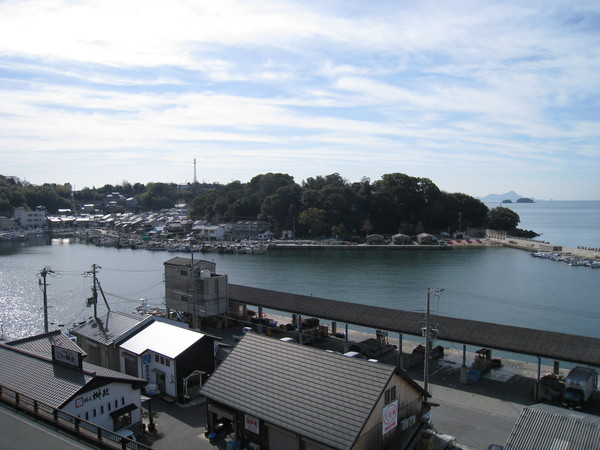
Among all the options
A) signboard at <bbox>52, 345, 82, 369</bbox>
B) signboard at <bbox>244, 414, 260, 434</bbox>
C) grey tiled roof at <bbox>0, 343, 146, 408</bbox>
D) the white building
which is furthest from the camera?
the white building

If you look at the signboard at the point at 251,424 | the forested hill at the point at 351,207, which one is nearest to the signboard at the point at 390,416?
the signboard at the point at 251,424

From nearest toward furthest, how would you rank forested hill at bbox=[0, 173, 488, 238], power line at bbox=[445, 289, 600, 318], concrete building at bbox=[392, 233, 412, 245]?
1. power line at bbox=[445, 289, 600, 318]
2. concrete building at bbox=[392, 233, 412, 245]
3. forested hill at bbox=[0, 173, 488, 238]

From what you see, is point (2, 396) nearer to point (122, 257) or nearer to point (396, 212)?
point (122, 257)

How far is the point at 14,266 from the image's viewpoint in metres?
33.4

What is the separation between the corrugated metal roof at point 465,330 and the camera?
8992mm

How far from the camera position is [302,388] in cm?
660

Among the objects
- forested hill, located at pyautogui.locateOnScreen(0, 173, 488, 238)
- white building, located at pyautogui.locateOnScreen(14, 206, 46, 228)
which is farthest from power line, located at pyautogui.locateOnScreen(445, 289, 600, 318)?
white building, located at pyautogui.locateOnScreen(14, 206, 46, 228)

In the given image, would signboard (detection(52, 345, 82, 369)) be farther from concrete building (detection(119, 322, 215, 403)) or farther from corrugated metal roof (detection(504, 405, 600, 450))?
corrugated metal roof (detection(504, 405, 600, 450))

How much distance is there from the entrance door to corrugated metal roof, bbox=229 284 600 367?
4397mm

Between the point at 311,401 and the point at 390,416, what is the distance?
1177mm

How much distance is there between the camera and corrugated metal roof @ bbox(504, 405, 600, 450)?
5398mm

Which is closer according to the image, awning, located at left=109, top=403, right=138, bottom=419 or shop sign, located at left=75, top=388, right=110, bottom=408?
shop sign, located at left=75, top=388, right=110, bottom=408

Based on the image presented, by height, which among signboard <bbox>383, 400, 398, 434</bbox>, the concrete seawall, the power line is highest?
signboard <bbox>383, 400, 398, 434</bbox>

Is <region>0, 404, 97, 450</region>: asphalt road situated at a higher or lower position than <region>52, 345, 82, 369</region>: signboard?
lower
